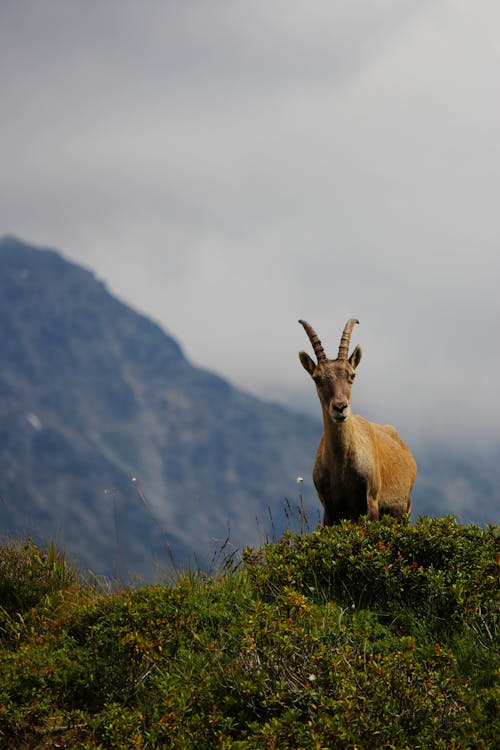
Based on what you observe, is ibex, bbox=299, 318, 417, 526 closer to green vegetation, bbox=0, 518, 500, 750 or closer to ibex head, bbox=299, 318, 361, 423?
ibex head, bbox=299, 318, 361, 423

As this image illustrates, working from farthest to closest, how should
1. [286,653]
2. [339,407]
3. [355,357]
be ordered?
[355,357]
[339,407]
[286,653]

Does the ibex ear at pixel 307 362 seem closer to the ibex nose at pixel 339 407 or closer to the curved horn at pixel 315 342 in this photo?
the curved horn at pixel 315 342

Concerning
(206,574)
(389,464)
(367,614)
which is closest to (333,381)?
(389,464)

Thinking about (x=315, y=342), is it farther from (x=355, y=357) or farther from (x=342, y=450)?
(x=342, y=450)

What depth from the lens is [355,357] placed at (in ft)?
37.4

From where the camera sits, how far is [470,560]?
8.05 meters

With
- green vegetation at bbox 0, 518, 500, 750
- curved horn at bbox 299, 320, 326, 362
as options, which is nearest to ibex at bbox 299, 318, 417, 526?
curved horn at bbox 299, 320, 326, 362

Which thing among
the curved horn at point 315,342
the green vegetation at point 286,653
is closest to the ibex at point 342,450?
the curved horn at point 315,342

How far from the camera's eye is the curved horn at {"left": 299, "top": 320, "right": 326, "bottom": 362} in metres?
11.2

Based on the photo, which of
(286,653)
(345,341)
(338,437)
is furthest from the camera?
(345,341)

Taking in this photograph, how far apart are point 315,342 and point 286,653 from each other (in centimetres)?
575

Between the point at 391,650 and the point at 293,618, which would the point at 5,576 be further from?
the point at 391,650

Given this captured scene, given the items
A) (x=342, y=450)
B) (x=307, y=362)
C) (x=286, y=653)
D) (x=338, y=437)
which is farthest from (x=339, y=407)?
(x=286, y=653)

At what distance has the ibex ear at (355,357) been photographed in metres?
11.3
